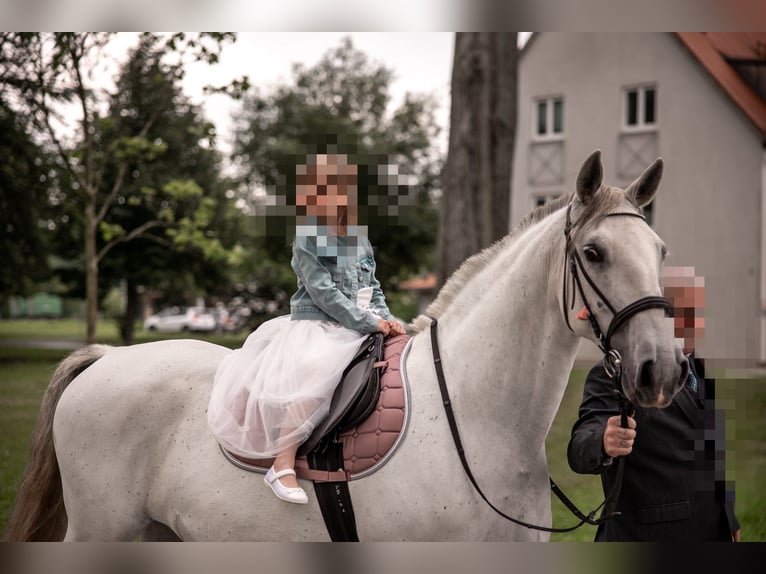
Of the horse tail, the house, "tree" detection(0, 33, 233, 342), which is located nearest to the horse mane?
the house

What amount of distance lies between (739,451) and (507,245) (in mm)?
1307

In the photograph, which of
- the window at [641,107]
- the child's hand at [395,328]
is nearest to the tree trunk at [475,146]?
the window at [641,107]

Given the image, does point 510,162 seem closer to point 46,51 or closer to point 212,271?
point 212,271

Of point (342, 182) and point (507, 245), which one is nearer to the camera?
point (507, 245)

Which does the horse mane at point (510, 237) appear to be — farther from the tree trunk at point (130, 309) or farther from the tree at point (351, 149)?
the tree trunk at point (130, 309)

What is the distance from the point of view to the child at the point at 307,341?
2209 mm

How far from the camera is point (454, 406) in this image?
2.21 meters

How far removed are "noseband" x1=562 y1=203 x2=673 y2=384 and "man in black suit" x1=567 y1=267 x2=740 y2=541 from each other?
378 mm

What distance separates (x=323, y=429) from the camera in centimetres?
219

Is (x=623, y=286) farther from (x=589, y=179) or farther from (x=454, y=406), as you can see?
(x=454, y=406)

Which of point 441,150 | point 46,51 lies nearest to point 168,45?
point 46,51

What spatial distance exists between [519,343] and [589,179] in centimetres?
57

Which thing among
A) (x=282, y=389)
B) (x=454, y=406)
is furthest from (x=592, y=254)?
(x=282, y=389)

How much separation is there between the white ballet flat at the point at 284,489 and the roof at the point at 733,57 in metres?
3.54
